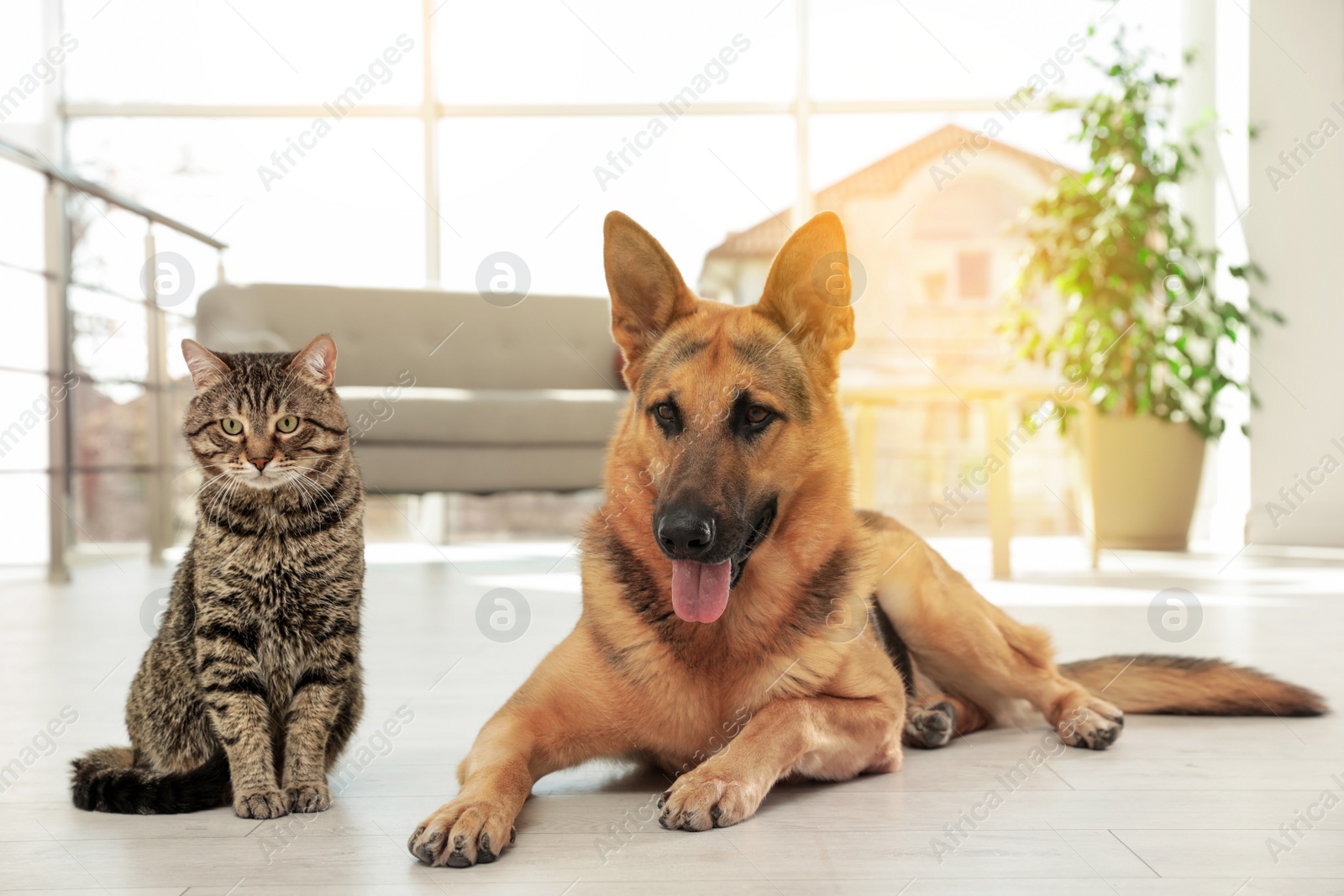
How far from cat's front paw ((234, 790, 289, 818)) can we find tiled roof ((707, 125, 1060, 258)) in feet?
21.1

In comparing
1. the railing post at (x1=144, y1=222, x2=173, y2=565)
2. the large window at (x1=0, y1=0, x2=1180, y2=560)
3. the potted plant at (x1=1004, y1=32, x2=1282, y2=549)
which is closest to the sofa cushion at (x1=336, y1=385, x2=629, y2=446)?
the railing post at (x1=144, y1=222, x2=173, y2=565)

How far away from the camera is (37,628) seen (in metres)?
3.86

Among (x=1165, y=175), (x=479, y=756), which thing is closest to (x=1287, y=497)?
(x=1165, y=175)

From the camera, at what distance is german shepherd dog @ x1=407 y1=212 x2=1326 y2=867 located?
171 centimetres

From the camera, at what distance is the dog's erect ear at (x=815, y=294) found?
74.4 inches

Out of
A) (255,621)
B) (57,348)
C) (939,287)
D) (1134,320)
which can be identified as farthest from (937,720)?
(939,287)

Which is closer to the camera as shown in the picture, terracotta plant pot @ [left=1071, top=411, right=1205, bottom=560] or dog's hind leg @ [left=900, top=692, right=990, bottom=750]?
dog's hind leg @ [left=900, top=692, right=990, bottom=750]

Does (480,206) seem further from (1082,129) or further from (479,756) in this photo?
(479,756)

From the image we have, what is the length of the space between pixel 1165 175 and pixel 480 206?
4.78 metres

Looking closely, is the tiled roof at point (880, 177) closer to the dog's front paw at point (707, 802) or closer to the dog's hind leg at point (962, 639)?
the dog's hind leg at point (962, 639)

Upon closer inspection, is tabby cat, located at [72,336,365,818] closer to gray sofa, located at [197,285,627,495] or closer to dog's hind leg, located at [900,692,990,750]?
dog's hind leg, located at [900,692,990,750]

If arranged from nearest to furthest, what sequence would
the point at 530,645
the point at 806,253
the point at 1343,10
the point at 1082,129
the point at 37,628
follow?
1. the point at 806,253
2. the point at 530,645
3. the point at 37,628
4. the point at 1343,10
5. the point at 1082,129

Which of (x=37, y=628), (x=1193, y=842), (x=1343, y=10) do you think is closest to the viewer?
(x=1193, y=842)

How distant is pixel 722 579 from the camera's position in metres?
1.76
